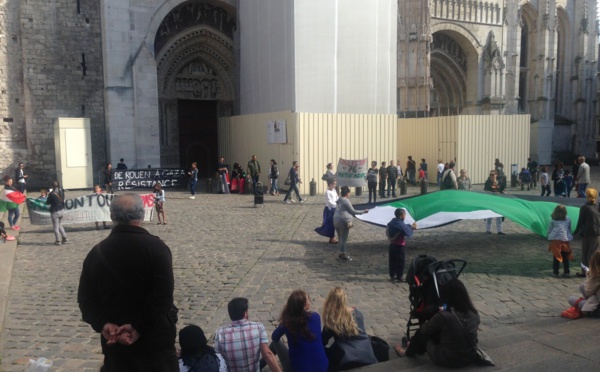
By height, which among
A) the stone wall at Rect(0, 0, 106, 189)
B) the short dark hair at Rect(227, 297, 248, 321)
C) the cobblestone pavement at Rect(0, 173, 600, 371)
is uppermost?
the stone wall at Rect(0, 0, 106, 189)

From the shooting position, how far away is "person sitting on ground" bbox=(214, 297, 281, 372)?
172 inches

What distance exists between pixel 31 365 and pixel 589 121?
4713cm

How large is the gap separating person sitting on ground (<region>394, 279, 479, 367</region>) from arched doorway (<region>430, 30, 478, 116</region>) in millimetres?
32950

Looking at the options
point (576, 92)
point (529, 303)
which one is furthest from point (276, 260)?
point (576, 92)

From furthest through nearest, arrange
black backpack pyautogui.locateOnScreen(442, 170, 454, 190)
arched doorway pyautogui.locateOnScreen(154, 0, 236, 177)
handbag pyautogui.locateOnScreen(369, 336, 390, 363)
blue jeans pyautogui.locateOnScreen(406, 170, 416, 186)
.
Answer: arched doorway pyautogui.locateOnScreen(154, 0, 236, 177) < blue jeans pyautogui.locateOnScreen(406, 170, 416, 186) < black backpack pyautogui.locateOnScreen(442, 170, 454, 190) < handbag pyautogui.locateOnScreen(369, 336, 390, 363)

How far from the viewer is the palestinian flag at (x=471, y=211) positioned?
970 centimetres

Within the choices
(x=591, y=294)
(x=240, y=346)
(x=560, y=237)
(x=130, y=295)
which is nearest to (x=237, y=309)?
(x=240, y=346)

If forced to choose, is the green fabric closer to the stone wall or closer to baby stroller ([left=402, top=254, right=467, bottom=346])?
baby stroller ([left=402, top=254, right=467, bottom=346])

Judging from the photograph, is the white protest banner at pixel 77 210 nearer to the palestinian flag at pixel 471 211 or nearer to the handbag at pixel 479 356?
the palestinian flag at pixel 471 211

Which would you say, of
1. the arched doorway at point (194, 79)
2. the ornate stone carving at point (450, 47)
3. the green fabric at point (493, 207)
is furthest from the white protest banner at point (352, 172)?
the ornate stone carving at point (450, 47)

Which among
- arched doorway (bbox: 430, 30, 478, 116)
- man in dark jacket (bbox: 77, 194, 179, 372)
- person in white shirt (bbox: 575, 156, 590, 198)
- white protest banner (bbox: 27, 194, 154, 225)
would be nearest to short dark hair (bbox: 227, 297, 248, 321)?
man in dark jacket (bbox: 77, 194, 179, 372)

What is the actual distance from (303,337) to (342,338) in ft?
1.59

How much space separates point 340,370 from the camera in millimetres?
4781

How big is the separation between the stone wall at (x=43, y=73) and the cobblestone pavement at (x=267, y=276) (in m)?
10.8
